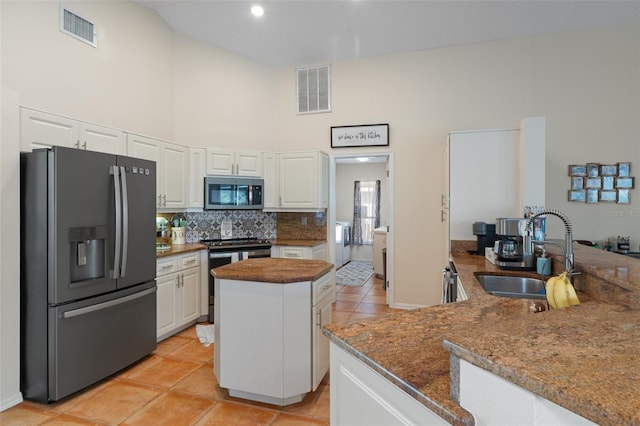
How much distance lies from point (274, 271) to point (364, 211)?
6325 millimetres

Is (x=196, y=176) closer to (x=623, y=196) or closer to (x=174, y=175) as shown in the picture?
(x=174, y=175)

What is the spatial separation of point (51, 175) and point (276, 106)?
3261mm

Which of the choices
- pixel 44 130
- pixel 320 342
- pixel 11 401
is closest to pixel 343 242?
pixel 320 342

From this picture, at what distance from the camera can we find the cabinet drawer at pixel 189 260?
366 cm

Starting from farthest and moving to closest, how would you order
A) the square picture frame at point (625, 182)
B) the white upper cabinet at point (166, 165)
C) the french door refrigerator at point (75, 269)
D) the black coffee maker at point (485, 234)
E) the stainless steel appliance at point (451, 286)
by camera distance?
the square picture frame at point (625, 182), the white upper cabinet at point (166, 165), the black coffee maker at point (485, 234), the stainless steel appliance at point (451, 286), the french door refrigerator at point (75, 269)

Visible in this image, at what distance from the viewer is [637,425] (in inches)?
18.6

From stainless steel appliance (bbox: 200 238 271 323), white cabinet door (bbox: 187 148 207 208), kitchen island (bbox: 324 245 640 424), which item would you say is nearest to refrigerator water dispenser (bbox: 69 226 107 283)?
stainless steel appliance (bbox: 200 238 271 323)

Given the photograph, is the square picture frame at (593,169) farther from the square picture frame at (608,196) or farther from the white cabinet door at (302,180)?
the white cabinet door at (302,180)

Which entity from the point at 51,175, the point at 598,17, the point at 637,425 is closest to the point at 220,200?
the point at 51,175

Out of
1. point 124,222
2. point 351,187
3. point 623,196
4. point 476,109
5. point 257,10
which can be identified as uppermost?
point 257,10

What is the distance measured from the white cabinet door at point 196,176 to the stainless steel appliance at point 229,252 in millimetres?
537

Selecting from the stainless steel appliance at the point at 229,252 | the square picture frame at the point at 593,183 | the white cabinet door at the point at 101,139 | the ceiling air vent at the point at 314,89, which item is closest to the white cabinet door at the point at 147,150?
the white cabinet door at the point at 101,139

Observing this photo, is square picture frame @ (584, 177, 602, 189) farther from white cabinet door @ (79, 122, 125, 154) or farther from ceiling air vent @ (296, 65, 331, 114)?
white cabinet door @ (79, 122, 125, 154)

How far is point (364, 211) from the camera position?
8570 millimetres
